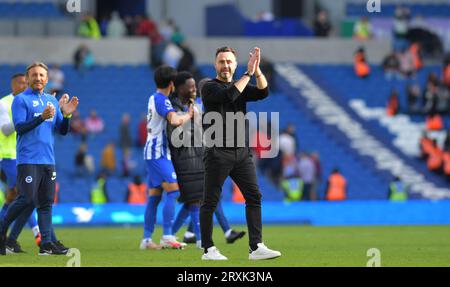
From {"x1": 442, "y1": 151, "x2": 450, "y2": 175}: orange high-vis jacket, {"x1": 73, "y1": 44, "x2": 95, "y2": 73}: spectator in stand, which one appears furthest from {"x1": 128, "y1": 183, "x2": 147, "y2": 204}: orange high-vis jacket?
{"x1": 442, "y1": 151, "x2": 450, "y2": 175}: orange high-vis jacket

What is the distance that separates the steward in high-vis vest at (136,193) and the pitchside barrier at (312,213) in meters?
3.14

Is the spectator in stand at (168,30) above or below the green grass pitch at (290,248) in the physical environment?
above

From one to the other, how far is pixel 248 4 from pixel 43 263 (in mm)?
32153

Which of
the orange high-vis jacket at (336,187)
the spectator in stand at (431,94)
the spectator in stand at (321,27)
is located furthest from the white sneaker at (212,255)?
the spectator in stand at (321,27)

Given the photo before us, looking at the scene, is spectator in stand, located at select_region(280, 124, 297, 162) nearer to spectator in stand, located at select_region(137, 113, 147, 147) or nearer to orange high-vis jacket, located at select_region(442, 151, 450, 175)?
spectator in stand, located at select_region(137, 113, 147, 147)

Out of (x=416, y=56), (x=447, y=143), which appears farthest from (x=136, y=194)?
(x=416, y=56)

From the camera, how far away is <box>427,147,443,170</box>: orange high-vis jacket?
36.8 m

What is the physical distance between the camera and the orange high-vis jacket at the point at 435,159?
121 ft

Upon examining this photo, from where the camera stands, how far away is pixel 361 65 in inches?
1642

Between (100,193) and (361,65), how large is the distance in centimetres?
1289

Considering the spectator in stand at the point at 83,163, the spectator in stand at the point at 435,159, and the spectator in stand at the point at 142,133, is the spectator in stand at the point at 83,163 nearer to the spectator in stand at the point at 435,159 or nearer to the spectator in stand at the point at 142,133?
the spectator in stand at the point at 142,133

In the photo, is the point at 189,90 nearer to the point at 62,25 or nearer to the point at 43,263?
the point at 43,263

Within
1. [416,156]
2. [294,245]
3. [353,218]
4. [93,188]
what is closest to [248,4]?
[416,156]

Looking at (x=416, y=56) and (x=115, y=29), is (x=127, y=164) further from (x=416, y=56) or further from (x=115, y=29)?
(x=416, y=56)
